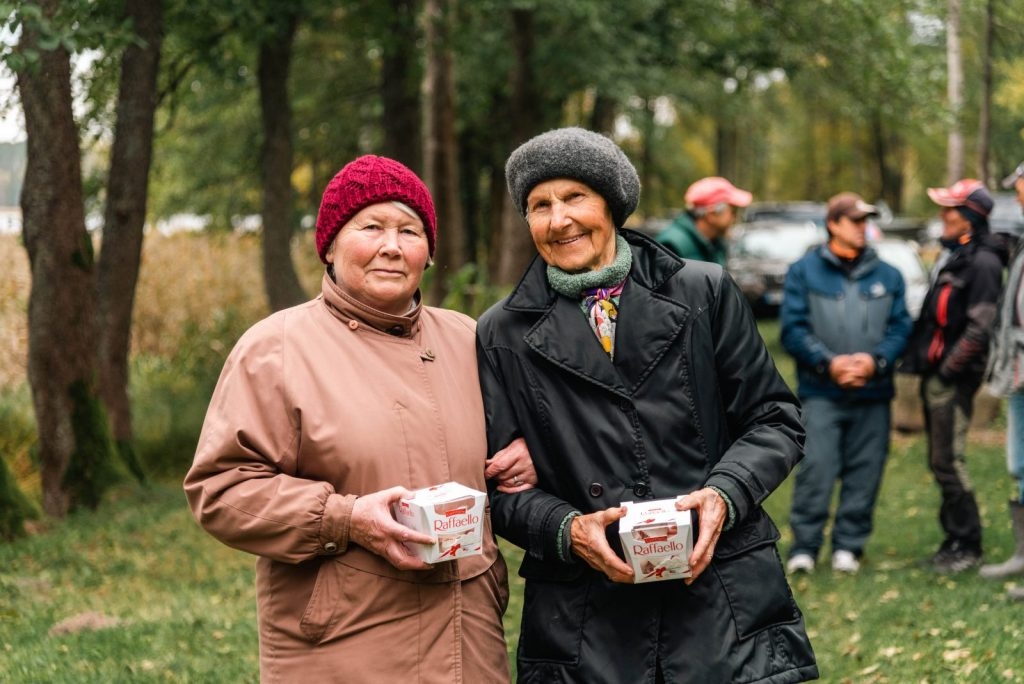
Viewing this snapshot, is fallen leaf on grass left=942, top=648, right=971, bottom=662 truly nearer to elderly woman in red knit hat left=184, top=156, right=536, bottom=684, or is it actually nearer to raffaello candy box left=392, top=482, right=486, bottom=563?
elderly woman in red knit hat left=184, top=156, right=536, bottom=684

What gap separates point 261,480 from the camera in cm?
293

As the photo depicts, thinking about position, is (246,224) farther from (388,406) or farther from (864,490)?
(388,406)

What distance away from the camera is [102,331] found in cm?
1053

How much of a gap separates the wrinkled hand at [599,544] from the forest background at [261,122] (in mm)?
4870

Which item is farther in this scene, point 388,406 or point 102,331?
point 102,331

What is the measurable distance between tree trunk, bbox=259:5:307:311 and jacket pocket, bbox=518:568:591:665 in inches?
459

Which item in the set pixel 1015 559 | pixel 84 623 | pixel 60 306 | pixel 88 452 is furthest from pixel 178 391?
pixel 1015 559

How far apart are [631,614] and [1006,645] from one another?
127 inches

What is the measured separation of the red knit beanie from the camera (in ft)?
10.5

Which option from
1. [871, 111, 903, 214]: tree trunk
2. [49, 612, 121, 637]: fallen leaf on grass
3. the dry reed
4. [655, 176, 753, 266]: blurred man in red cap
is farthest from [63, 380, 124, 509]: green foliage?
[871, 111, 903, 214]: tree trunk

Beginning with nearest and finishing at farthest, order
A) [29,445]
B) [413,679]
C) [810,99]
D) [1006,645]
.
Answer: [413,679], [1006,645], [29,445], [810,99]

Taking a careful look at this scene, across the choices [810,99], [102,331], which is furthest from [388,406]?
[810,99]

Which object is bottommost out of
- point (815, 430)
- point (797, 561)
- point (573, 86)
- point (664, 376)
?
point (797, 561)

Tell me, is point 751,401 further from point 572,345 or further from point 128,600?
point 128,600
